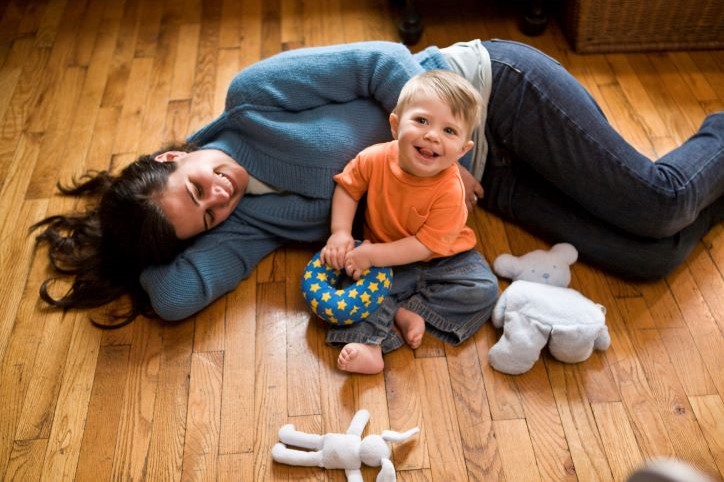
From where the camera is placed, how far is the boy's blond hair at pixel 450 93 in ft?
4.12

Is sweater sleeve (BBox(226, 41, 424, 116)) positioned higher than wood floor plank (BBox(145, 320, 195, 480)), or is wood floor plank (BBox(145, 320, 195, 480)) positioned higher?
sweater sleeve (BBox(226, 41, 424, 116))

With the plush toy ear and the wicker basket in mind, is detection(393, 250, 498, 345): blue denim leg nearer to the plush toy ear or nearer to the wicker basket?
the plush toy ear

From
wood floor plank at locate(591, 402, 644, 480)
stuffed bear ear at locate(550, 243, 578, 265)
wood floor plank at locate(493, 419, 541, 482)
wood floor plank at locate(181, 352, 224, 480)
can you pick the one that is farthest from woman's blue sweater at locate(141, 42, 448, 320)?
wood floor plank at locate(591, 402, 644, 480)

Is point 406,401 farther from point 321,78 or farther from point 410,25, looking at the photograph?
point 410,25

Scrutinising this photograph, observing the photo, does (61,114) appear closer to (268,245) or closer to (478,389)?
(268,245)

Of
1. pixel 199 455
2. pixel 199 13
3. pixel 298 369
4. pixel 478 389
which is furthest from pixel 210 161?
pixel 199 13

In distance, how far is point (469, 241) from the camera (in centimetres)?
148

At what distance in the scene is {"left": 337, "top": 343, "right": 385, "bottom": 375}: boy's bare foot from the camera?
1.37 meters

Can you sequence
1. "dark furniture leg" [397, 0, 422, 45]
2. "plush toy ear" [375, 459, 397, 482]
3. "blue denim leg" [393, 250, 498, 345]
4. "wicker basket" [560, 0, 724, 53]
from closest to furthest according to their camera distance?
"plush toy ear" [375, 459, 397, 482] < "blue denim leg" [393, 250, 498, 345] < "wicker basket" [560, 0, 724, 53] < "dark furniture leg" [397, 0, 422, 45]

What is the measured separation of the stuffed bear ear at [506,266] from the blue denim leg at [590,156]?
0.59 feet

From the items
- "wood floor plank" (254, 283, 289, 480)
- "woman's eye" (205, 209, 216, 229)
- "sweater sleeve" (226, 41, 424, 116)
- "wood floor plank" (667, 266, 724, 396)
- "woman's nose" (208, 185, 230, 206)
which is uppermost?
"sweater sleeve" (226, 41, 424, 116)

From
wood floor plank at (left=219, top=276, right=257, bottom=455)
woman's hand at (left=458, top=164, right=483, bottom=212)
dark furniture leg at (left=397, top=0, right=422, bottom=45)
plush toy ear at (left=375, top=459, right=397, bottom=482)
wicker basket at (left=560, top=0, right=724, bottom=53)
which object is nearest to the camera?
plush toy ear at (left=375, top=459, right=397, bottom=482)

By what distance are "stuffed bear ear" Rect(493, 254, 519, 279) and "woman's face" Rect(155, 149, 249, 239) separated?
1.81 ft

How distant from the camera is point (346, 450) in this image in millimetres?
1257
